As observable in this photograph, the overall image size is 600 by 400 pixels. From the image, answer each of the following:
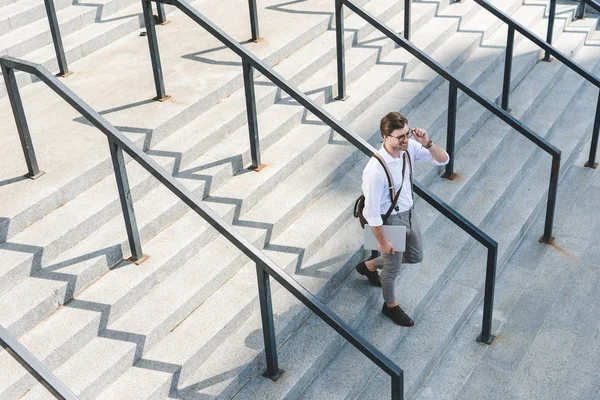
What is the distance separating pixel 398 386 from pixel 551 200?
2670 millimetres

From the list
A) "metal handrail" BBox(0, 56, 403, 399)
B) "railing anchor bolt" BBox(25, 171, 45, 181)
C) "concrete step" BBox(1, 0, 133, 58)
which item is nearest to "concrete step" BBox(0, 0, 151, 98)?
"concrete step" BBox(1, 0, 133, 58)

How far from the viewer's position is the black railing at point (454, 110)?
219 inches

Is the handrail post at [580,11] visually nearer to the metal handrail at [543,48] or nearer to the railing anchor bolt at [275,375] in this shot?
the metal handrail at [543,48]

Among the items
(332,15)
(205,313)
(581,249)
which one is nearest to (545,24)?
(332,15)

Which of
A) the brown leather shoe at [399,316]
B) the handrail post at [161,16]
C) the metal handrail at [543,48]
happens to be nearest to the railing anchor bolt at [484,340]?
the brown leather shoe at [399,316]

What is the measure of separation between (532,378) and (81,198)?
2.95 metres

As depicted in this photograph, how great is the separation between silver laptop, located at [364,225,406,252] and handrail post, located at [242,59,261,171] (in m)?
1.21

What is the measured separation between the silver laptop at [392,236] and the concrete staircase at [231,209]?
0.53m

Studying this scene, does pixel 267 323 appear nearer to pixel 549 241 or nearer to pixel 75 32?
pixel 549 241

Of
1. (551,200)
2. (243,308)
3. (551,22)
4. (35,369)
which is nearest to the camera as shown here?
(35,369)

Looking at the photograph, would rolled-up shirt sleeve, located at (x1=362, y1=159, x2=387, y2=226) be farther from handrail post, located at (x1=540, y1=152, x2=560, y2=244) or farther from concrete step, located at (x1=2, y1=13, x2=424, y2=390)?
handrail post, located at (x1=540, y1=152, x2=560, y2=244)

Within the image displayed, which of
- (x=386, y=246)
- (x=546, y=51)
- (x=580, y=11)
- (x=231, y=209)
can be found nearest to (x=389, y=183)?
(x=386, y=246)

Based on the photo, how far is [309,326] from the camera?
4.85 meters

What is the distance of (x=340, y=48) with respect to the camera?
20.7 ft
